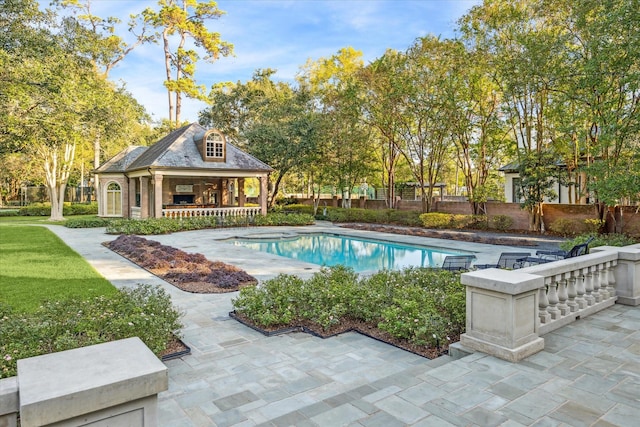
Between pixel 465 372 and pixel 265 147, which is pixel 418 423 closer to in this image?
pixel 465 372

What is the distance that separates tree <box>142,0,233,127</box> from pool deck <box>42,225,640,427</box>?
3271 centimetres

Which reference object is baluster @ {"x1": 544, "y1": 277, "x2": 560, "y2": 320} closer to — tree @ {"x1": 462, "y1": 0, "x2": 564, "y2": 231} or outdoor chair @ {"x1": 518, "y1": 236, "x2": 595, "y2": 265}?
outdoor chair @ {"x1": 518, "y1": 236, "x2": 595, "y2": 265}

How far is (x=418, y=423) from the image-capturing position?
9.84 feet

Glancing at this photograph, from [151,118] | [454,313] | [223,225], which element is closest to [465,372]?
[454,313]

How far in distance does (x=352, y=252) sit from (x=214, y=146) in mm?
11419

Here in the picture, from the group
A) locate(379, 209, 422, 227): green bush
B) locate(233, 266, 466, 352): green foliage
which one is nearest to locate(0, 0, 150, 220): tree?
locate(233, 266, 466, 352): green foliage

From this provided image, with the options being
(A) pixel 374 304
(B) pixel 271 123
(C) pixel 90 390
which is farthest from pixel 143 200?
(C) pixel 90 390

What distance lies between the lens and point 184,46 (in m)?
35.6

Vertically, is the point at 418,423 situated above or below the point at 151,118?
below

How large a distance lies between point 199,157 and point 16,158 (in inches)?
789

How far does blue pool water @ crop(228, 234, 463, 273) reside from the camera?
44.5ft

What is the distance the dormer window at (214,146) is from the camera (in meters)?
22.8

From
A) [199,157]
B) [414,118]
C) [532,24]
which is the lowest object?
[199,157]

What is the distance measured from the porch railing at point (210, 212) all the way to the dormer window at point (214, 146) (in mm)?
2894
